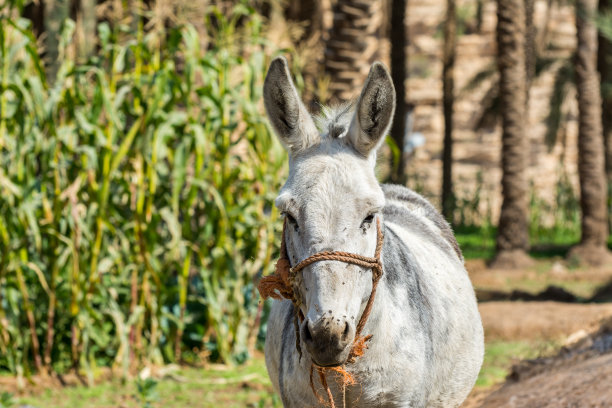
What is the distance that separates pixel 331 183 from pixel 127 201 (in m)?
4.51

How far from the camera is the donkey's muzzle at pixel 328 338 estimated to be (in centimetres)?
269

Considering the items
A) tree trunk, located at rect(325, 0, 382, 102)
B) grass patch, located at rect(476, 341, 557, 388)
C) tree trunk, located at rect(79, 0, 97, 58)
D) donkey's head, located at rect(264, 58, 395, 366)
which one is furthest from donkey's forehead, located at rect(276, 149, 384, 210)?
tree trunk, located at rect(325, 0, 382, 102)

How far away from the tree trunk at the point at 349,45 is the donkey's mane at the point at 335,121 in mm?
8886

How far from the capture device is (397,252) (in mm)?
3465

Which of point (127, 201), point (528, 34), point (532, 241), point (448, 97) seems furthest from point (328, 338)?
point (448, 97)

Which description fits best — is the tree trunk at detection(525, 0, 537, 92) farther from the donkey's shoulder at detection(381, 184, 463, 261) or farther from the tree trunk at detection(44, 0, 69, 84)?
the donkey's shoulder at detection(381, 184, 463, 261)

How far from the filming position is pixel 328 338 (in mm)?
2691

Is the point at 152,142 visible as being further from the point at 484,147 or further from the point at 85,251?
the point at 484,147

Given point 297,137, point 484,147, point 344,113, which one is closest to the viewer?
point 297,137

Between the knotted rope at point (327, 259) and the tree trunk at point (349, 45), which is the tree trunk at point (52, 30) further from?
the knotted rope at point (327, 259)

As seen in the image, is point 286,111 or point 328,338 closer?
point 328,338

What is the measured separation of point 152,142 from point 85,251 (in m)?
1.03

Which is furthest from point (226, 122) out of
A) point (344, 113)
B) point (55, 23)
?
point (344, 113)

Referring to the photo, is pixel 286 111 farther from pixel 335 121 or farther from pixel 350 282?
pixel 350 282
